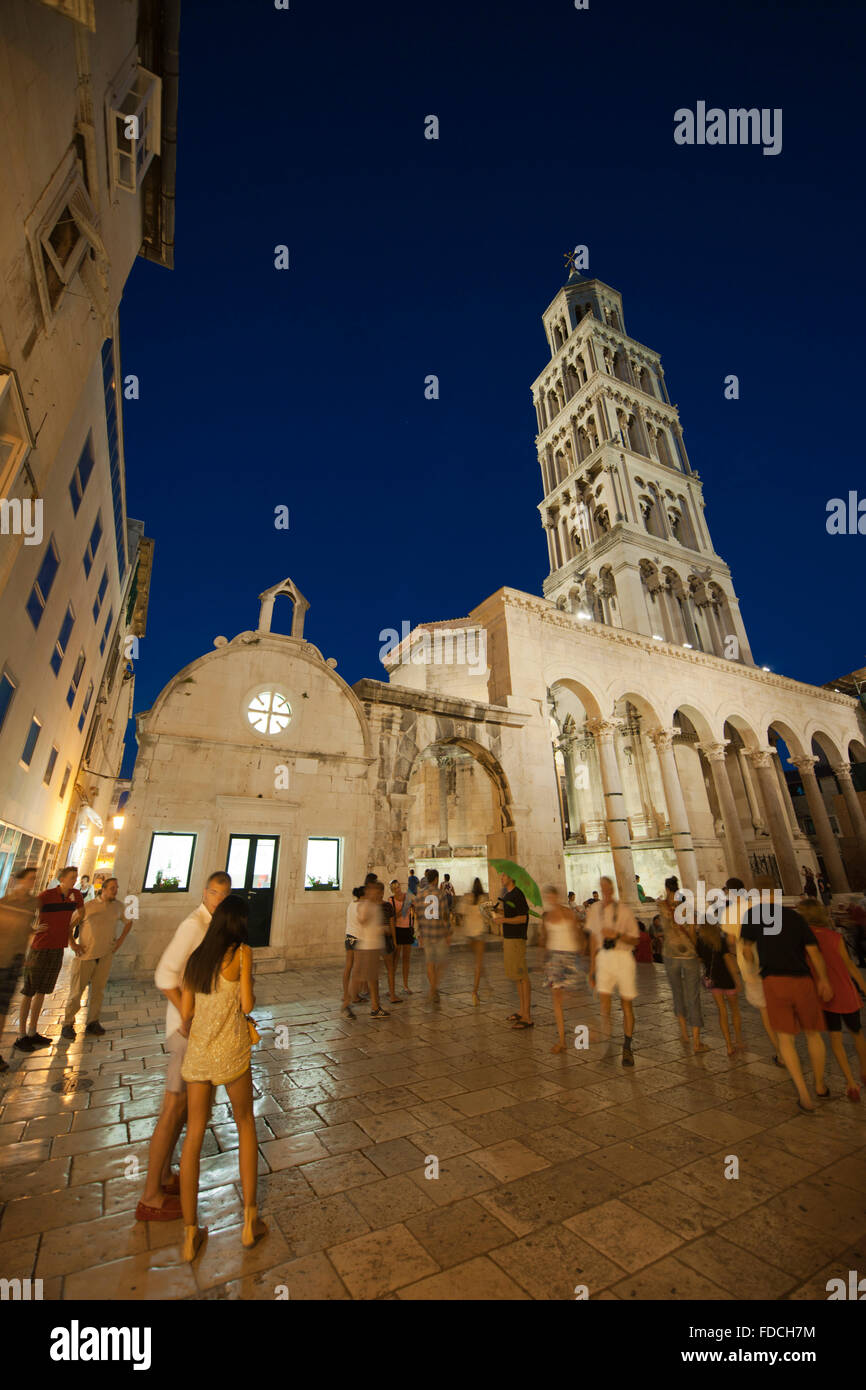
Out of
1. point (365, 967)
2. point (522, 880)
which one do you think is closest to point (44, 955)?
point (365, 967)

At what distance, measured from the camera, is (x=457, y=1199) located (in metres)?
3.26

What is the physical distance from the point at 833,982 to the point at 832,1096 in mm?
1002

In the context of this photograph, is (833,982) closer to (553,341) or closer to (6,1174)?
(6,1174)

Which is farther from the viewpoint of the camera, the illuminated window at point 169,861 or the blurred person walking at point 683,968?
the illuminated window at point 169,861

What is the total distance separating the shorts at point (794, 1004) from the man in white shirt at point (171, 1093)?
522 centimetres

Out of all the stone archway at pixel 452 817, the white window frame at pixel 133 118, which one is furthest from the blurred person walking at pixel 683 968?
the white window frame at pixel 133 118

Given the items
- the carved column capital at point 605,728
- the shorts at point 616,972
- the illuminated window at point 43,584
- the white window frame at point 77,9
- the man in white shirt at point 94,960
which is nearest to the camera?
the white window frame at point 77,9

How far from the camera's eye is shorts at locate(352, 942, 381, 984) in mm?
7500

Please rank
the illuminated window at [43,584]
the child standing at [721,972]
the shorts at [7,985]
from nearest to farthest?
the shorts at [7,985], the child standing at [721,972], the illuminated window at [43,584]

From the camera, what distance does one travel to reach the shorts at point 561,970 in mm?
6289

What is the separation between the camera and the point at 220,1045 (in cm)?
305

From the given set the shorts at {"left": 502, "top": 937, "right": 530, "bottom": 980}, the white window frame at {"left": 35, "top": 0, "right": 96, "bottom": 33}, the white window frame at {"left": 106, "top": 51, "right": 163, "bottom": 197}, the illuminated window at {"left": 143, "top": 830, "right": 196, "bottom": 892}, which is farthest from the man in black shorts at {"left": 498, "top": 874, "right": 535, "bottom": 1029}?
the white window frame at {"left": 106, "top": 51, "right": 163, "bottom": 197}

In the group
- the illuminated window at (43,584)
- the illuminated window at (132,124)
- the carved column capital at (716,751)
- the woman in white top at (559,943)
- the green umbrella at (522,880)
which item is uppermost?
the illuminated window at (132,124)

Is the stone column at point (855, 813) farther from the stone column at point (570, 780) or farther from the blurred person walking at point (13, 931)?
the blurred person walking at point (13, 931)
